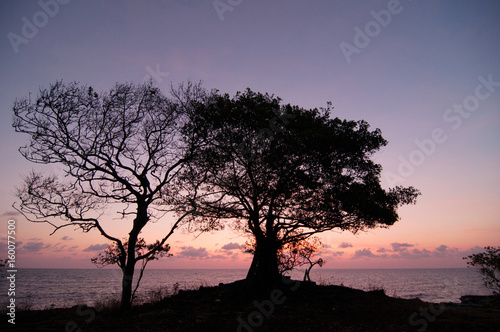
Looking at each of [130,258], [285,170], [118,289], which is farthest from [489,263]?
[118,289]

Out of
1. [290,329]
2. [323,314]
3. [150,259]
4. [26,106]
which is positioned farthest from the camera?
[150,259]

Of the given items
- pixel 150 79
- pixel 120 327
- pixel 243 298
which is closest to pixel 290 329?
pixel 243 298

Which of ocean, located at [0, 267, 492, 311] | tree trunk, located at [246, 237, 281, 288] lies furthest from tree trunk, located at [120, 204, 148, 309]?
tree trunk, located at [246, 237, 281, 288]

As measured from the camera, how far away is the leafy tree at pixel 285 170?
16.4 metres

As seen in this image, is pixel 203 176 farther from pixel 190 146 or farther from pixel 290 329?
pixel 290 329

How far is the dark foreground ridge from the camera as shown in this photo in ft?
38.7

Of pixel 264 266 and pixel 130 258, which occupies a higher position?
pixel 130 258

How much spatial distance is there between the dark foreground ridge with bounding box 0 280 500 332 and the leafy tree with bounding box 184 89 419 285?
2.61m

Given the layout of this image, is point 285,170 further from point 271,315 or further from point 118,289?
point 118,289

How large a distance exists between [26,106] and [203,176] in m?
9.76


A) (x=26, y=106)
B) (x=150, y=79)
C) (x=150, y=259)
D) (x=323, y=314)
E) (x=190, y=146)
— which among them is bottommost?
(x=323, y=314)

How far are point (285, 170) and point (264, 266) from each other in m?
6.50

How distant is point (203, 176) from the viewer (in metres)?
18.1

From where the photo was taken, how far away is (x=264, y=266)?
61.5 ft
